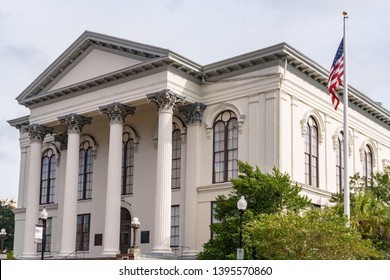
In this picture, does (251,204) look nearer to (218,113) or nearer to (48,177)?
(218,113)

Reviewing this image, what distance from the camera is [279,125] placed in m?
37.6

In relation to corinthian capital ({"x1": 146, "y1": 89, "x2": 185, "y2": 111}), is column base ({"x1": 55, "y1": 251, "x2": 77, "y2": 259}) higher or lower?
lower

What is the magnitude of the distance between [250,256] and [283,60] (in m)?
13.4

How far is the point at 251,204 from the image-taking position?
102 ft

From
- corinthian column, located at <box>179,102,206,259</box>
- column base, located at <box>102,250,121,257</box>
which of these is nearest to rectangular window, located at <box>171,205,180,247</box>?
corinthian column, located at <box>179,102,206,259</box>

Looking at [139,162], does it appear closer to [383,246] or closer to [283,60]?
[283,60]

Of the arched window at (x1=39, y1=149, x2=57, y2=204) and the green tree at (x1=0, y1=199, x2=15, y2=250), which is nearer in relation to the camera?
the arched window at (x1=39, y1=149, x2=57, y2=204)

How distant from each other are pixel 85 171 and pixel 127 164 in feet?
14.5

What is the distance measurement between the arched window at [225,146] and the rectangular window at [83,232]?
11.7 metres

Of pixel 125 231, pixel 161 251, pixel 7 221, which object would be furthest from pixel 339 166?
pixel 7 221

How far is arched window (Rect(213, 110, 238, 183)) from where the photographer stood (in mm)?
39656

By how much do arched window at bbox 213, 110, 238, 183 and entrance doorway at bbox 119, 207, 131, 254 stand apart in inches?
311

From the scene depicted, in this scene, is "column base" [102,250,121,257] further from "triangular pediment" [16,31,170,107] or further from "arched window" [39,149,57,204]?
"arched window" [39,149,57,204]

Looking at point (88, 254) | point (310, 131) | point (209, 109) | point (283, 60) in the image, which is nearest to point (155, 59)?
point (209, 109)
